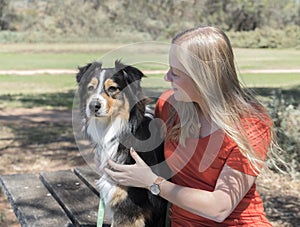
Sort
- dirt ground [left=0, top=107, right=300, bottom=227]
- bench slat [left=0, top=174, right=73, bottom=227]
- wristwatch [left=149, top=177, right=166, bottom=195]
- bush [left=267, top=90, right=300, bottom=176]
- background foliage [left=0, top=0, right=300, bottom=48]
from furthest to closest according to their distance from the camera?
background foliage [left=0, top=0, right=300, bottom=48]
bush [left=267, top=90, right=300, bottom=176]
dirt ground [left=0, top=107, right=300, bottom=227]
bench slat [left=0, top=174, right=73, bottom=227]
wristwatch [left=149, top=177, right=166, bottom=195]

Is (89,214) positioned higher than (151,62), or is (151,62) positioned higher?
(151,62)

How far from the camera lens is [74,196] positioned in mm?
3375

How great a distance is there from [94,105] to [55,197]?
1.12 m

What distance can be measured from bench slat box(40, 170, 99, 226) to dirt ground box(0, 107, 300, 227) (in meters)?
A: 1.01

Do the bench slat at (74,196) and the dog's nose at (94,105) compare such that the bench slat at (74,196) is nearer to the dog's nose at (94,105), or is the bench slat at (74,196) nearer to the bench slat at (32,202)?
the bench slat at (32,202)

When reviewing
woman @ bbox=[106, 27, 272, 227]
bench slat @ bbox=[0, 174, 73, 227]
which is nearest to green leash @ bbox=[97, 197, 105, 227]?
bench slat @ bbox=[0, 174, 73, 227]

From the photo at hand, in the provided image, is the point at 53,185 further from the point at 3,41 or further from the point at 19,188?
the point at 3,41

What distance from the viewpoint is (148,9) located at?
3503 centimetres

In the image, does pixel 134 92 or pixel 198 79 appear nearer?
pixel 198 79

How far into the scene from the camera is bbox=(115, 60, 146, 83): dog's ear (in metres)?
2.67

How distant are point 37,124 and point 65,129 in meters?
0.76

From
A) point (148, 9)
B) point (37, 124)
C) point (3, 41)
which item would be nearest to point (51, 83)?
point (37, 124)

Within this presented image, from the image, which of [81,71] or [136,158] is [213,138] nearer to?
[136,158]

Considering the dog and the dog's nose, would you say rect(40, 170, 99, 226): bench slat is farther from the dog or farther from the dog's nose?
the dog's nose
